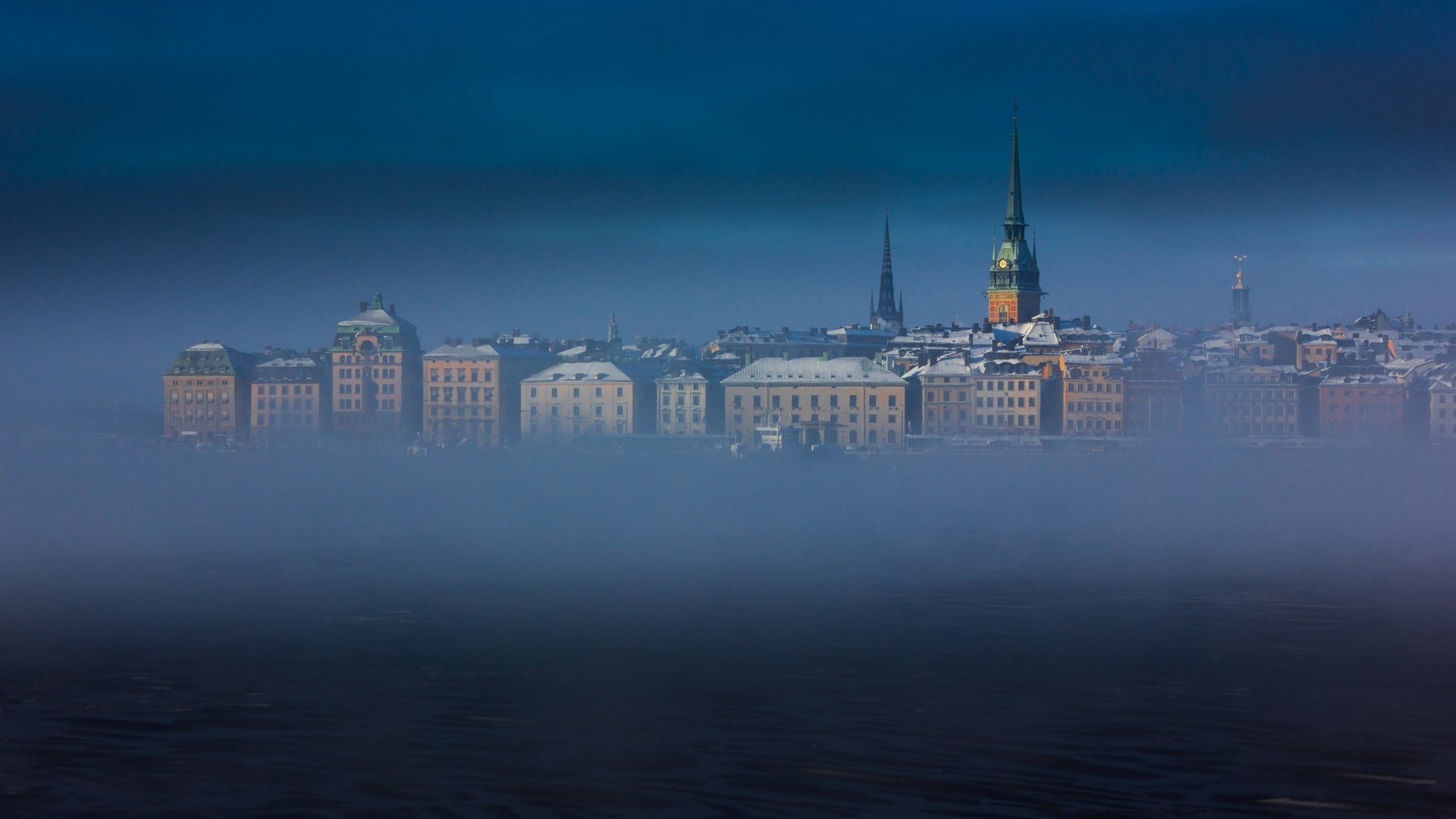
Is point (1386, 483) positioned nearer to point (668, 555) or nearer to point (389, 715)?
point (668, 555)

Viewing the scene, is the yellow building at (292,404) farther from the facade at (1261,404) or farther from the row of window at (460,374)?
the facade at (1261,404)

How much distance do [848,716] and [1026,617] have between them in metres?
7.64

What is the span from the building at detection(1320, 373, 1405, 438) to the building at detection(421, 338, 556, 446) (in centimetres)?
5135

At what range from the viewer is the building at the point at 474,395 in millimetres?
120125

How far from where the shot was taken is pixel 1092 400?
11738 cm

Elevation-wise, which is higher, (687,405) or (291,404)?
(291,404)

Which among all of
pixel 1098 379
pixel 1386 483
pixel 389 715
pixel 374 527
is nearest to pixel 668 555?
pixel 374 527

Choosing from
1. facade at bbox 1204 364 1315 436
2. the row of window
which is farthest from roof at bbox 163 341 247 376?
facade at bbox 1204 364 1315 436

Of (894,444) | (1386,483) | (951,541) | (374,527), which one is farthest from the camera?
(894,444)

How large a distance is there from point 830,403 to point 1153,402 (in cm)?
2271

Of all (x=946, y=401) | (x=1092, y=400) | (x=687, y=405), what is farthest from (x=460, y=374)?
(x=1092, y=400)

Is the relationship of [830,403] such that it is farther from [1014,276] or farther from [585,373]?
[1014,276]

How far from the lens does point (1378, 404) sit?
4577 inches

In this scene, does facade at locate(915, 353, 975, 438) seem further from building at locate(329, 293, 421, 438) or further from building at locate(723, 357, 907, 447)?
building at locate(329, 293, 421, 438)
